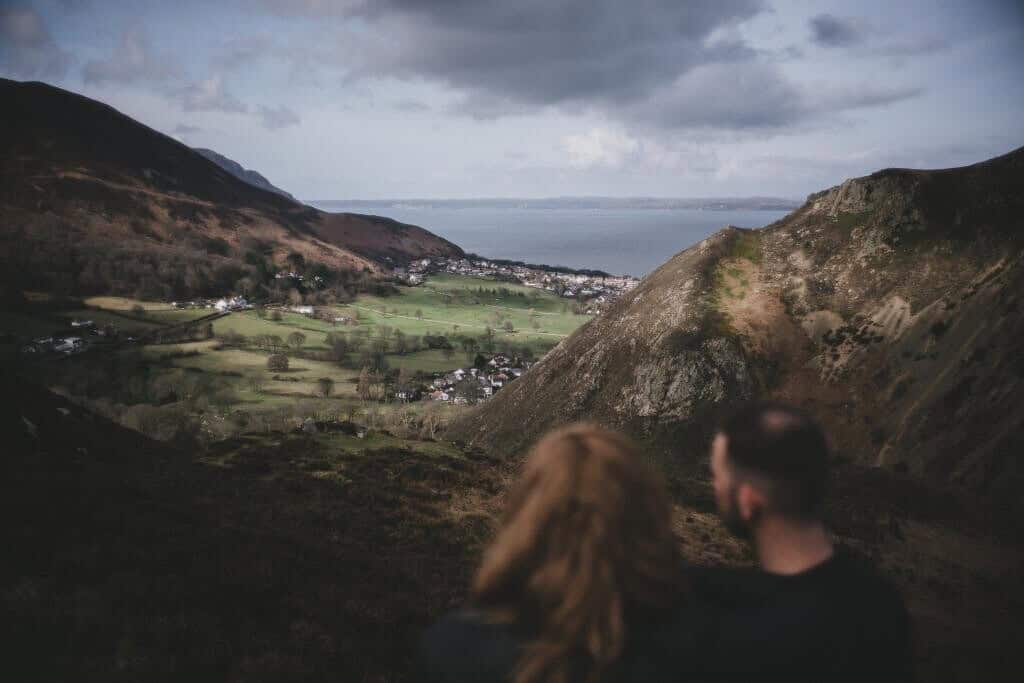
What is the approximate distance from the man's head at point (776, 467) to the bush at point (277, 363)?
111465mm

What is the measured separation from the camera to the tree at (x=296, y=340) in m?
125

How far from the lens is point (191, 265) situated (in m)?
182

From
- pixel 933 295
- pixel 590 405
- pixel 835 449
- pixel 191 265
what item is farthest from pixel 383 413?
pixel 191 265

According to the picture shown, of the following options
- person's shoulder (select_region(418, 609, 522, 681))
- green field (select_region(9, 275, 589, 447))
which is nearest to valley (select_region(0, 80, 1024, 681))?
green field (select_region(9, 275, 589, 447))

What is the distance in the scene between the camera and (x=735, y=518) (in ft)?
10.9

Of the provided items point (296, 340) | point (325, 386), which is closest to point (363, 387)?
point (325, 386)

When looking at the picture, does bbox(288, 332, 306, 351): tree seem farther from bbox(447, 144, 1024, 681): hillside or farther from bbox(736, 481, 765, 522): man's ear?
bbox(736, 481, 765, 522): man's ear

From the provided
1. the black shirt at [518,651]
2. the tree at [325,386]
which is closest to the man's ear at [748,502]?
the black shirt at [518,651]

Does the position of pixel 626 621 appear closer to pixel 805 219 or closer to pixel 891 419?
pixel 891 419

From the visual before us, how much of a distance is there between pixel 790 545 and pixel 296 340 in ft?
440

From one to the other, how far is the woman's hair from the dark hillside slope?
6.18m

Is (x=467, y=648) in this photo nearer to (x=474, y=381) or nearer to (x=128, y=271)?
(x=474, y=381)

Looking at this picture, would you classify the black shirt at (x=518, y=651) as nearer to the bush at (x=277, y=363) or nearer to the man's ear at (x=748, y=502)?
the man's ear at (x=748, y=502)

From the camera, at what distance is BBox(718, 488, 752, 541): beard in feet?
10.7
